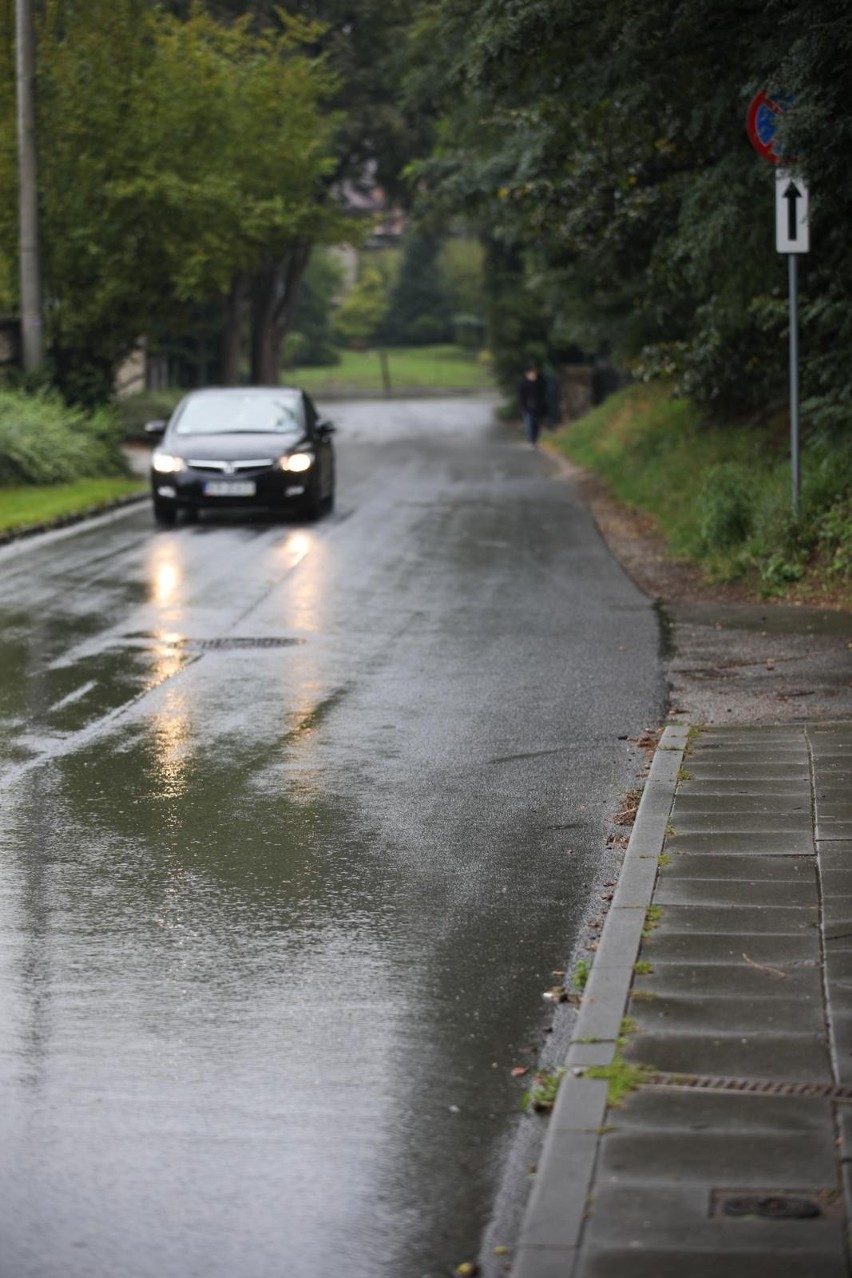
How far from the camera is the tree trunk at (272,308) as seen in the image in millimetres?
55062

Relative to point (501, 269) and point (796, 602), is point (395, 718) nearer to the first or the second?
point (796, 602)

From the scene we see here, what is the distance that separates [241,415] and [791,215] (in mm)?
10973

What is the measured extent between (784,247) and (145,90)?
2209 centimetres

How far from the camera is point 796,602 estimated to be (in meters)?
14.7

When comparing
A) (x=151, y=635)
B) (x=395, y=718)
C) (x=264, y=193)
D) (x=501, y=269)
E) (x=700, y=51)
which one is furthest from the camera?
(x=501, y=269)

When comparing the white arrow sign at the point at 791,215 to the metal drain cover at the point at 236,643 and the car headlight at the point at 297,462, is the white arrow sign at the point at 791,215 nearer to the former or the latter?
the metal drain cover at the point at 236,643

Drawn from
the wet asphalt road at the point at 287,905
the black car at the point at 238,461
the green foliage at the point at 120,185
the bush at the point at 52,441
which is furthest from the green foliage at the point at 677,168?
the bush at the point at 52,441

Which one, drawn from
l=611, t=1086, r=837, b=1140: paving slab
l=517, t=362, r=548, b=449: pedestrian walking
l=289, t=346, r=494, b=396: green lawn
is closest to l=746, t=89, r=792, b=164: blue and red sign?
l=611, t=1086, r=837, b=1140: paving slab

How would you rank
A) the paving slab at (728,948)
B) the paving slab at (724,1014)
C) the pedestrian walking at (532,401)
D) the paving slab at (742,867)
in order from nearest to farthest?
the paving slab at (724,1014) < the paving slab at (728,948) < the paving slab at (742,867) < the pedestrian walking at (532,401)

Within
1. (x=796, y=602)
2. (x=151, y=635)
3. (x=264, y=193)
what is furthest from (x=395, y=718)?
(x=264, y=193)

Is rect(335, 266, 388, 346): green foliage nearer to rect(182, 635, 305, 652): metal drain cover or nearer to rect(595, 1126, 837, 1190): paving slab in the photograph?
rect(182, 635, 305, 652): metal drain cover

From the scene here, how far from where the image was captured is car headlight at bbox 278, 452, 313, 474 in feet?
75.9

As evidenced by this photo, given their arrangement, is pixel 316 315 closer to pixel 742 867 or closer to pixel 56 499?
pixel 56 499

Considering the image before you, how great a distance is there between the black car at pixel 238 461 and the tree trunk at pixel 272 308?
30.2m
